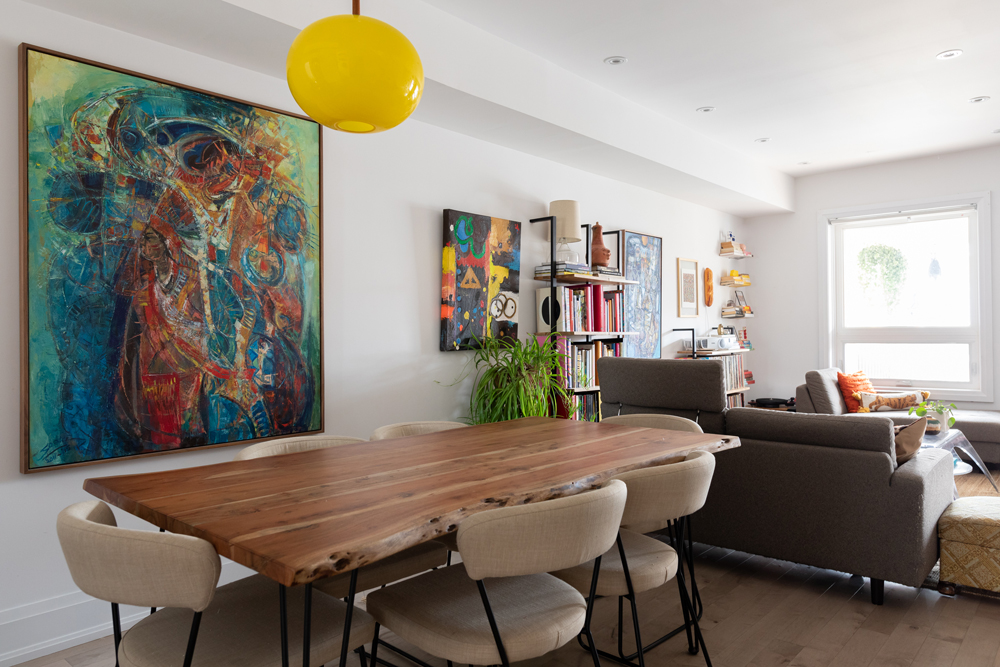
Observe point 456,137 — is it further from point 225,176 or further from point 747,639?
point 747,639

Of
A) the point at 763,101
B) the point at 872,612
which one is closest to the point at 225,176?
the point at 872,612

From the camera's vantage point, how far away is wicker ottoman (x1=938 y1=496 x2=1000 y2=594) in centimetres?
276

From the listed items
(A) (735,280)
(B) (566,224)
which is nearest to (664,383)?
(B) (566,224)

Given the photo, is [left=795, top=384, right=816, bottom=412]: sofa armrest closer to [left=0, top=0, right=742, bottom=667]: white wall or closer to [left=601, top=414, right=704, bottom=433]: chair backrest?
[left=0, top=0, right=742, bottom=667]: white wall

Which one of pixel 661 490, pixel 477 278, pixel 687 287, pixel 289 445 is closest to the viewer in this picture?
pixel 661 490

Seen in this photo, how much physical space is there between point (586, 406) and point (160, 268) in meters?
2.87

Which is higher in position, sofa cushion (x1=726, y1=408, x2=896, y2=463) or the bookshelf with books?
the bookshelf with books

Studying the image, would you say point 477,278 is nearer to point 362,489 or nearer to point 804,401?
point 362,489

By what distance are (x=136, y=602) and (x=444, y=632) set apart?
0.66 m

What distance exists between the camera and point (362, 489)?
1.68 meters

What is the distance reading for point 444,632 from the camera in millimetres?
1540

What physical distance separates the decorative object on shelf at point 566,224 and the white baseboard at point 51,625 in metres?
3.21

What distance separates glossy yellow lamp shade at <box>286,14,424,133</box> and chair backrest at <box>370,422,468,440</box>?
143 cm

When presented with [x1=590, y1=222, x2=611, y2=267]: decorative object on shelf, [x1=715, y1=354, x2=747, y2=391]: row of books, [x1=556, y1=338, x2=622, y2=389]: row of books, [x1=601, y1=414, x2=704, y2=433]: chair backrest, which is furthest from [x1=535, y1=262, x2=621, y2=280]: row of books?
[x1=715, y1=354, x2=747, y2=391]: row of books
